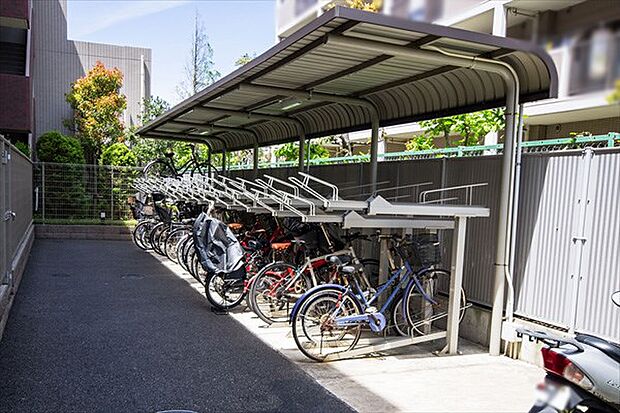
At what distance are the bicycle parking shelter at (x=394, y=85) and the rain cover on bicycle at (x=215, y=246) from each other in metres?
0.48

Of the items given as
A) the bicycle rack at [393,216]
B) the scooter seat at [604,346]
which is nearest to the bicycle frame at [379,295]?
the bicycle rack at [393,216]

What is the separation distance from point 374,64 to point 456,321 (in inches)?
107

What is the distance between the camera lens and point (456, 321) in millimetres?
4992

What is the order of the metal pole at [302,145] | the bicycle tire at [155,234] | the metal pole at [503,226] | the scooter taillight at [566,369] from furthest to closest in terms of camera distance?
the bicycle tire at [155,234] < the metal pole at [302,145] < the metal pole at [503,226] < the scooter taillight at [566,369]

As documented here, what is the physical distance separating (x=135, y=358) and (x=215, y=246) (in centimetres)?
186

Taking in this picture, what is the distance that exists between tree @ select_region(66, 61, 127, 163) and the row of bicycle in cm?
1200

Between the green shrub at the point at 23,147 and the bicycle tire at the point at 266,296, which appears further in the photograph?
the green shrub at the point at 23,147

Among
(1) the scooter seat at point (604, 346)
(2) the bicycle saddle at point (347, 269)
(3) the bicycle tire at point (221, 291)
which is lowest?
(3) the bicycle tire at point (221, 291)

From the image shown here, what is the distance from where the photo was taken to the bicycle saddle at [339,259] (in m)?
4.95

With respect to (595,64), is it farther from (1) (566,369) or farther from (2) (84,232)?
(2) (84,232)

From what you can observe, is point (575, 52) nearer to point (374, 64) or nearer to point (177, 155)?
point (374, 64)

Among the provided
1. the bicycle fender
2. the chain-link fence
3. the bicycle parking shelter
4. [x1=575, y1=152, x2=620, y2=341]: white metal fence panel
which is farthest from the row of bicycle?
the chain-link fence

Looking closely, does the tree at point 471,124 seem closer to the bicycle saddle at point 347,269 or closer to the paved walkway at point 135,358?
the bicycle saddle at point 347,269

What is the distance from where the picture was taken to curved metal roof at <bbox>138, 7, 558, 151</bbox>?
3957mm
